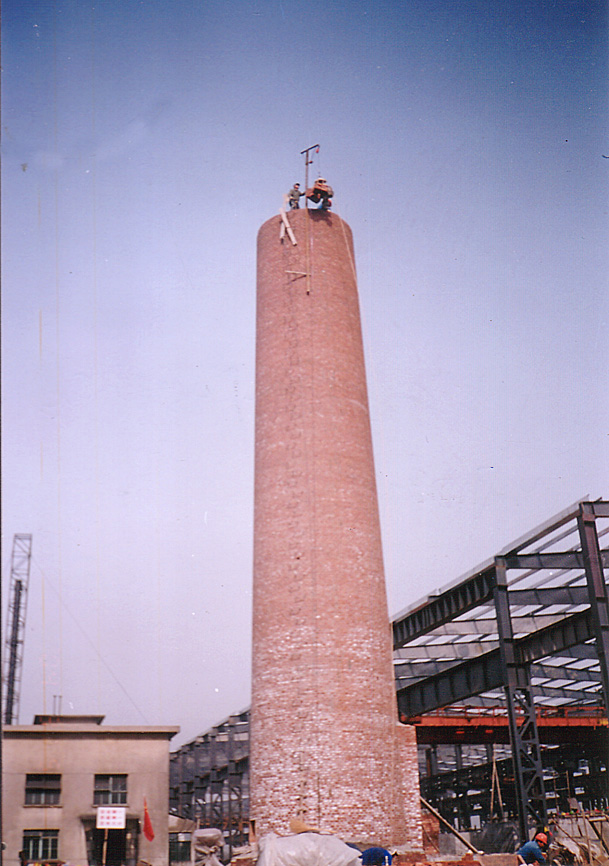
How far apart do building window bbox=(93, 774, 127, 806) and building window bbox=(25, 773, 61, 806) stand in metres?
0.83

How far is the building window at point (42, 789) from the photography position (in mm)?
18453

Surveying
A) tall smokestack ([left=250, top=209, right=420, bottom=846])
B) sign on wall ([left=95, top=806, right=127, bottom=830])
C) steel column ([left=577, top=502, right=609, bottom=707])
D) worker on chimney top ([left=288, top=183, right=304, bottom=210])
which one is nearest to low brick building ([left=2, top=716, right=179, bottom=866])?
sign on wall ([left=95, top=806, right=127, bottom=830])

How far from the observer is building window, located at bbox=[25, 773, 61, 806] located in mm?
18453

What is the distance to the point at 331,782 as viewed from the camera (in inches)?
756

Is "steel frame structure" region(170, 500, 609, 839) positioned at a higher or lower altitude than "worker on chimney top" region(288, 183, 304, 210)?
lower

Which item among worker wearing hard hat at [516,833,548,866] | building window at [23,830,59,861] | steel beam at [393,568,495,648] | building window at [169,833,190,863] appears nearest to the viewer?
worker wearing hard hat at [516,833,548,866]

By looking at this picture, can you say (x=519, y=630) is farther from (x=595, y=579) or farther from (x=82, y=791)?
(x=82, y=791)

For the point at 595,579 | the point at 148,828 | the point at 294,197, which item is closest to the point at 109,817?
the point at 148,828

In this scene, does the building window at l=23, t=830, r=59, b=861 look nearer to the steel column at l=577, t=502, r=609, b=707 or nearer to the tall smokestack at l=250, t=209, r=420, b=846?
the tall smokestack at l=250, t=209, r=420, b=846

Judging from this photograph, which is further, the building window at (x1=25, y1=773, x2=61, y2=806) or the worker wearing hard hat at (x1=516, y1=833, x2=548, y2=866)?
the building window at (x1=25, y1=773, x2=61, y2=806)

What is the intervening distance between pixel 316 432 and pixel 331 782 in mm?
8432

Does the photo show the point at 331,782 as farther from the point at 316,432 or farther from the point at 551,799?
the point at 551,799

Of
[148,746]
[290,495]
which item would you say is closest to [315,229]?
[290,495]

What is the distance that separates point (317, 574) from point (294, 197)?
1131 cm
